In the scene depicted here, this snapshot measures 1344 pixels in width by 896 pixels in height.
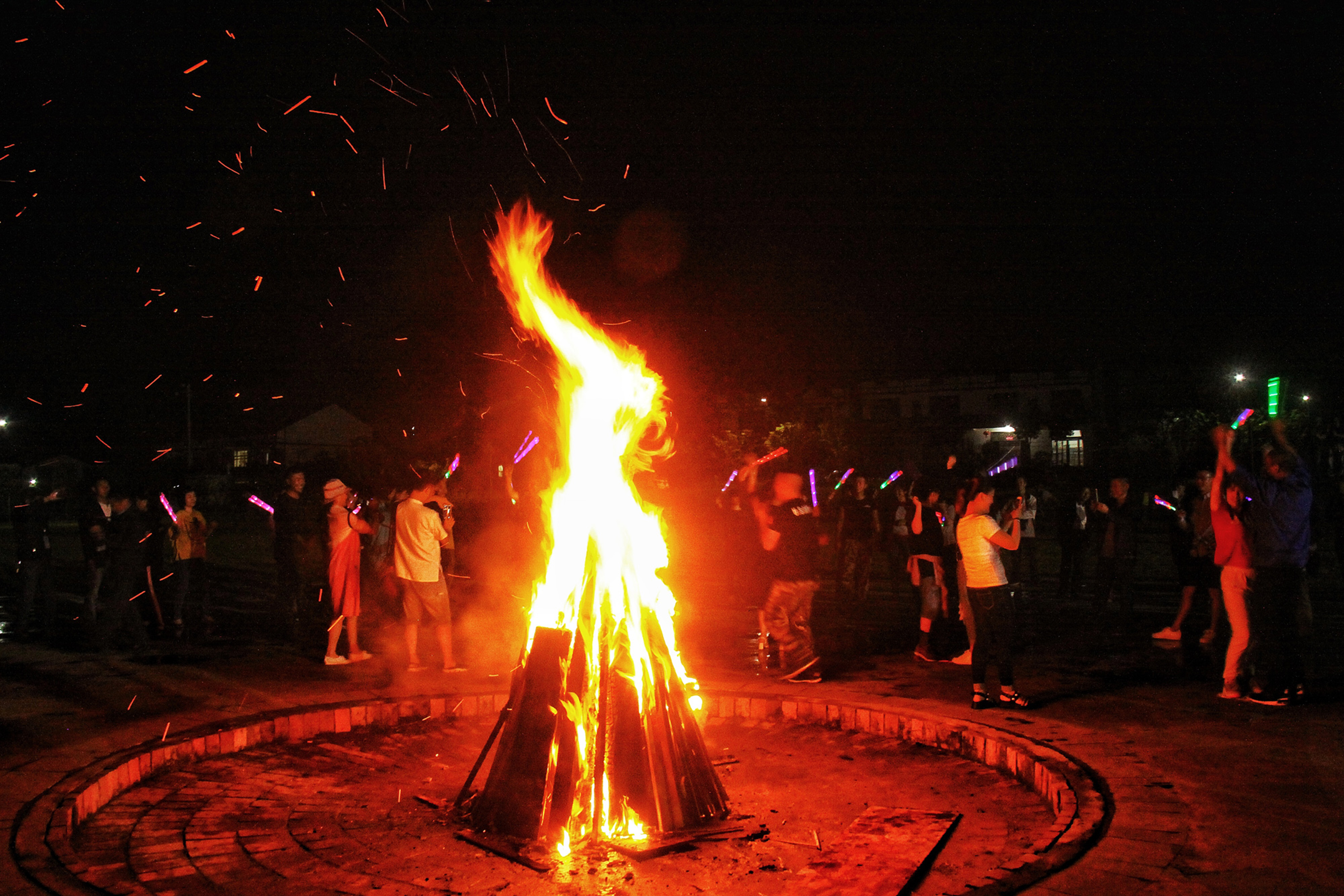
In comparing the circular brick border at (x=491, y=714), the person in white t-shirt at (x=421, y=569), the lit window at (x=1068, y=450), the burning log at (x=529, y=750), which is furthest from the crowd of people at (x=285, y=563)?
the lit window at (x=1068, y=450)

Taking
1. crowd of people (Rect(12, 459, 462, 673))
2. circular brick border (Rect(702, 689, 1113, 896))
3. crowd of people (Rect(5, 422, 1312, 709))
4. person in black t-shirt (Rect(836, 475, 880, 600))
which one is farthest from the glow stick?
circular brick border (Rect(702, 689, 1113, 896))

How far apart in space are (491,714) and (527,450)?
63.4 feet

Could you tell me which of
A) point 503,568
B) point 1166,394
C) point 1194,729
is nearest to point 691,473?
point 503,568

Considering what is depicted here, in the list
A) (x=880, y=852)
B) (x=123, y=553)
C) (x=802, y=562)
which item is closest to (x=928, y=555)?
(x=802, y=562)

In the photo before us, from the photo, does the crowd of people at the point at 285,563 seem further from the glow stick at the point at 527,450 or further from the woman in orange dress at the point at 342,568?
the glow stick at the point at 527,450

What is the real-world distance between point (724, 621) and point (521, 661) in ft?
24.6

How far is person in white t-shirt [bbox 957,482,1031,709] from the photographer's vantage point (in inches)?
312

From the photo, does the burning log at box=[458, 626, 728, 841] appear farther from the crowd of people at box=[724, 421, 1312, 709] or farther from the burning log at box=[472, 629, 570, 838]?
the crowd of people at box=[724, 421, 1312, 709]

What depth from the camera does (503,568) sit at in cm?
1272

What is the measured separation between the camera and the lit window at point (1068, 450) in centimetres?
6725

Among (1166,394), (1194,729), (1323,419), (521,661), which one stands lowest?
(1194,729)

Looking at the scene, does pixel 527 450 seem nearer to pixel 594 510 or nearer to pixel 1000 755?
pixel 594 510

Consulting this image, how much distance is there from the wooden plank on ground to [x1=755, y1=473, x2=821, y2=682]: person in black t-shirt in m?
3.71

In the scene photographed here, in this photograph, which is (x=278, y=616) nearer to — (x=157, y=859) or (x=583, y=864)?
(x=157, y=859)
